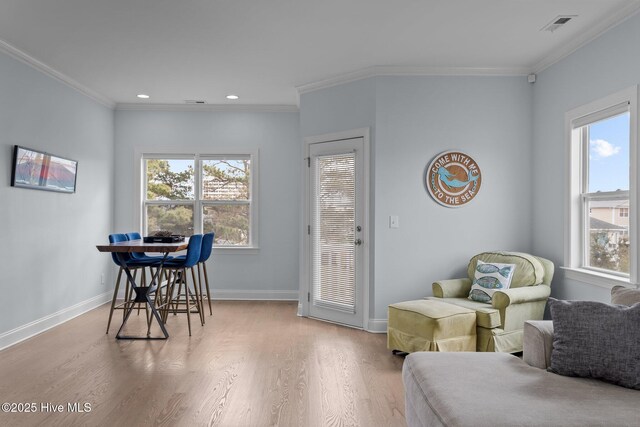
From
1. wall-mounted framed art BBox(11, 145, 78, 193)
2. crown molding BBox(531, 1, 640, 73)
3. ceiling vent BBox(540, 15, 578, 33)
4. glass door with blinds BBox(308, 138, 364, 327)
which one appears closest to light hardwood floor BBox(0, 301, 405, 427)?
glass door with blinds BBox(308, 138, 364, 327)

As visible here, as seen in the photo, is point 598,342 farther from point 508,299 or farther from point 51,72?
point 51,72

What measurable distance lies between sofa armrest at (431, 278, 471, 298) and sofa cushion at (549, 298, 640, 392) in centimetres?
201

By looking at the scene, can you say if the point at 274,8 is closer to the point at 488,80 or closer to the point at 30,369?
the point at 488,80

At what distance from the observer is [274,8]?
3.44m

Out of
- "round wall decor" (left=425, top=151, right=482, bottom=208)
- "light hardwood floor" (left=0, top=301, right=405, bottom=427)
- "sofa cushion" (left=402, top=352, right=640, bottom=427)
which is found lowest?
"light hardwood floor" (left=0, top=301, right=405, bottom=427)

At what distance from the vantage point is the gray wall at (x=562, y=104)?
3480mm

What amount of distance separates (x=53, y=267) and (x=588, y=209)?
17.0 ft

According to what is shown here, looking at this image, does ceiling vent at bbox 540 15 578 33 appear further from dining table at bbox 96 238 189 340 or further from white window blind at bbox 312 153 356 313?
dining table at bbox 96 238 189 340

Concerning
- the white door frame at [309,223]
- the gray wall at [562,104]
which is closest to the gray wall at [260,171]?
the white door frame at [309,223]

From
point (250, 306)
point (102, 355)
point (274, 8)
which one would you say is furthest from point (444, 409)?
point (250, 306)

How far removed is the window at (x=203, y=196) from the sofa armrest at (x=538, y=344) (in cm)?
452

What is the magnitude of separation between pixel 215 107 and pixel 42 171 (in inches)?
96.7

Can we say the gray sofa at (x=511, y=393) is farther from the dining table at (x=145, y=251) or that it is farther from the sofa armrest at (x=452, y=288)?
the dining table at (x=145, y=251)

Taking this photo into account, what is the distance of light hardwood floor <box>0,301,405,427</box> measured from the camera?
2.78 m
